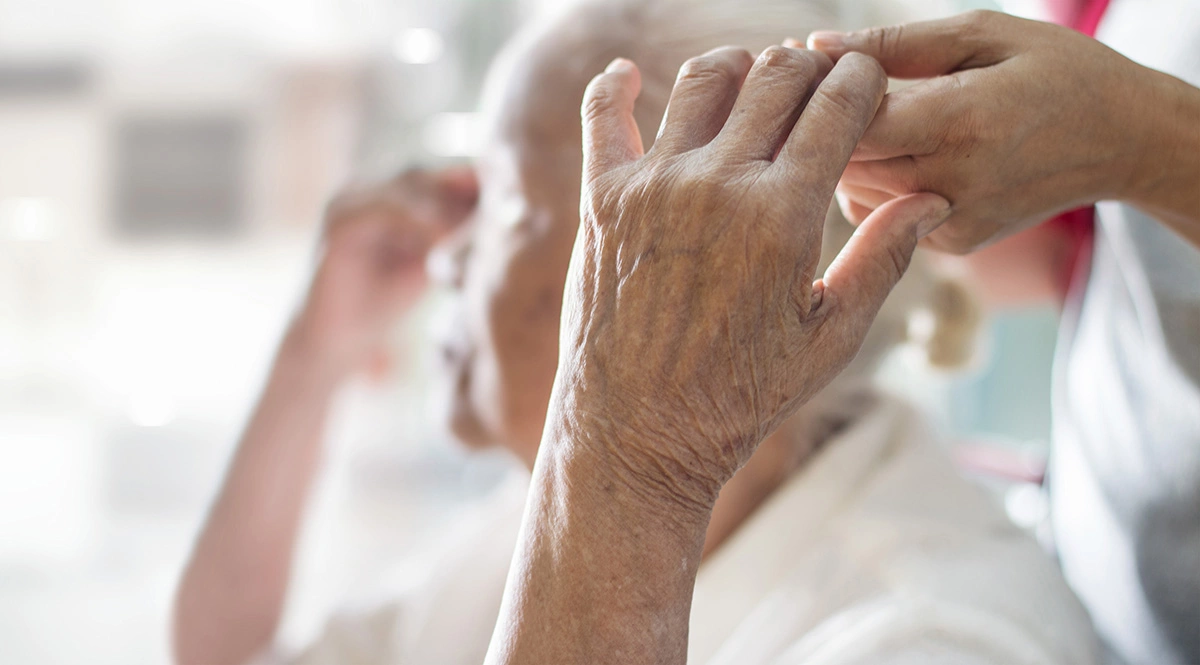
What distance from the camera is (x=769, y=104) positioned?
0.44 metres

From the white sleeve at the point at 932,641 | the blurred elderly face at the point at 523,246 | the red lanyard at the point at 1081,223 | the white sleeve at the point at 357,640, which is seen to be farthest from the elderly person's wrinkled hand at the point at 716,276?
the white sleeve at the point at 357,640

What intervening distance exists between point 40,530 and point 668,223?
2.89 feet

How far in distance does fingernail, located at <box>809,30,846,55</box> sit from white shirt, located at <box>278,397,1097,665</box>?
0.40 m

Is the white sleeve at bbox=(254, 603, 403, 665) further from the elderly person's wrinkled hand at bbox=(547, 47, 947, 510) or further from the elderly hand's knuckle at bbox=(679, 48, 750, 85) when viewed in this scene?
the elderly hand's knuckle at bbox=(679, 48, 750, 85)

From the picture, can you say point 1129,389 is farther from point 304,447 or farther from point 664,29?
point 304,447

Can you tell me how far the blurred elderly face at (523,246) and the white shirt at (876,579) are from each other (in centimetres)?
23

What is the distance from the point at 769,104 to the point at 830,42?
101 mm

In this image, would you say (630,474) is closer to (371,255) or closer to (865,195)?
(865,195)

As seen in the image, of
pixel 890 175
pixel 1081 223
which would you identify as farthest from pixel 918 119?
pixel 1081 223

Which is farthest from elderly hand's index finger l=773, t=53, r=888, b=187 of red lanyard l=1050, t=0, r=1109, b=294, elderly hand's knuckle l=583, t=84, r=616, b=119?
red lanyard l=1050, t=0, r=1109, b=294

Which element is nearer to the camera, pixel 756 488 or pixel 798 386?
pixel 798 386

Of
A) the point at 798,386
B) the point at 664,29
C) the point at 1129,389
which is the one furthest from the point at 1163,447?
the point at 664,29

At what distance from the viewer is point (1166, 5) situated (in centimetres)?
71

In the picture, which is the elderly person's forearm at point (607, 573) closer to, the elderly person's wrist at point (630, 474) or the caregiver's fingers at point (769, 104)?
the elderly person's wrist at point (630, 474)
